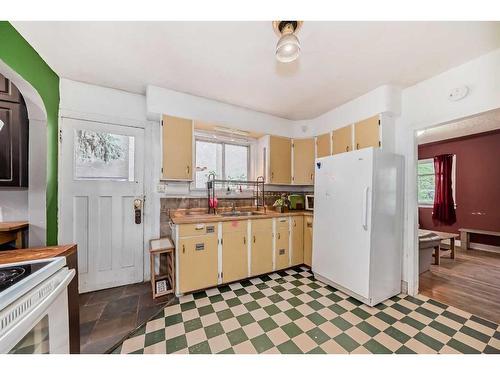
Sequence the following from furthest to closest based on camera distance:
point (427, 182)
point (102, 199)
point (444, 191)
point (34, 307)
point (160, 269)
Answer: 1. point (427, 182)
2. point (444, 191)
3. point (160, 269)
4. point (102, 199)
5. point (34, 307)

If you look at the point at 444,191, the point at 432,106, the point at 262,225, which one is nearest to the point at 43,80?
the point at 262,225

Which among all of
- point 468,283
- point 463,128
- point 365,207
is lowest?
point 468,283

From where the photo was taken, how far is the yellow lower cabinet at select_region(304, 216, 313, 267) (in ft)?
9.27

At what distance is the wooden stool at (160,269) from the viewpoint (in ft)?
6.73

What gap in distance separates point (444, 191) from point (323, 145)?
3.50 meters

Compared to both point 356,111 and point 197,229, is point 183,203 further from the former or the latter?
point 356,111

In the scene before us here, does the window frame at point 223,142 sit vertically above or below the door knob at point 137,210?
above

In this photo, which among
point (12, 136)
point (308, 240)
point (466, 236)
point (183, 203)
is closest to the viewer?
point (12, 136)

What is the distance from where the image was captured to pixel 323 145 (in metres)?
2.95

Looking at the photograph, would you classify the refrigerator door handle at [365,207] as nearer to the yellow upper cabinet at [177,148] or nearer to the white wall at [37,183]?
the yellow upper cabinet at [177,148]

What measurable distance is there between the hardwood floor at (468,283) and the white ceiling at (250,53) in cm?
235

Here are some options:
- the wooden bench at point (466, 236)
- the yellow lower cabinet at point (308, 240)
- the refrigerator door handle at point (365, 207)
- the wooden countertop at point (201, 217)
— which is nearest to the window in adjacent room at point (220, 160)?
the wooden countertop at point (201, 217)
